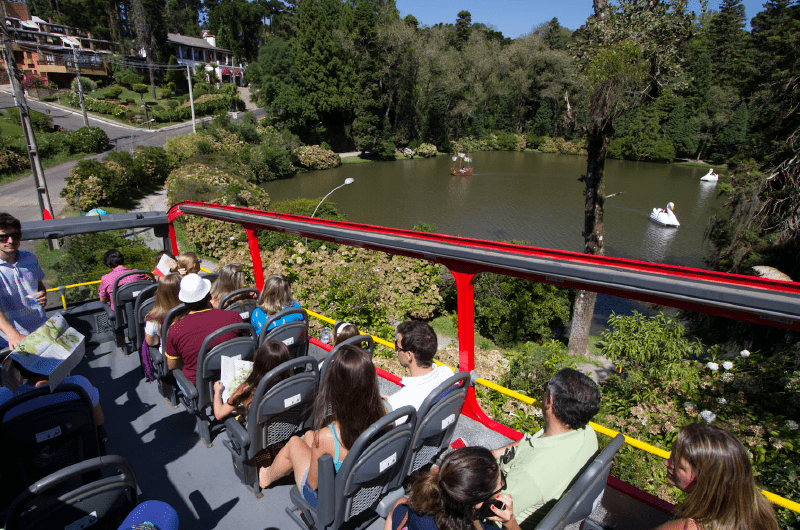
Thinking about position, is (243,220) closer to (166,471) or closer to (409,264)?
(166,471)

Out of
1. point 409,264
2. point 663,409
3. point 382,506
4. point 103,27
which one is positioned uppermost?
point 103,27

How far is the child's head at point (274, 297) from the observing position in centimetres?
345

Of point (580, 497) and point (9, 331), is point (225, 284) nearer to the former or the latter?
point (9, 331)

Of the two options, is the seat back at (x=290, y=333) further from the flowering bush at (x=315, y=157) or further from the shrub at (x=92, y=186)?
the flowering bush at (x=315, y=157)

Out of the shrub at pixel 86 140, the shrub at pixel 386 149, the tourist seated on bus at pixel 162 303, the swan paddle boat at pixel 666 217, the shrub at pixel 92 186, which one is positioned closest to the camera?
the tourist seated on bus at pixel 162 303

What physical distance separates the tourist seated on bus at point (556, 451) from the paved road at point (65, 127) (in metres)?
20.1

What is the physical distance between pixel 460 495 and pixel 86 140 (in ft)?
109

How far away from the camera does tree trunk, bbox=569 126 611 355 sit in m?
9.71

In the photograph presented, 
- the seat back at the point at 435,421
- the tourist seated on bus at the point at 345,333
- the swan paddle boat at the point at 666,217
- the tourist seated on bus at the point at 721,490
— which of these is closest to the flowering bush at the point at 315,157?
the swan paddle boat at the point at 666,217

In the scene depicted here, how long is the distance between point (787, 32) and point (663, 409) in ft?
31.1

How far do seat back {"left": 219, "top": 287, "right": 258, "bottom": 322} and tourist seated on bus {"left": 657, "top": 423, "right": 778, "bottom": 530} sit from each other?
3.17 metres

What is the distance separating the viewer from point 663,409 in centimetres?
461

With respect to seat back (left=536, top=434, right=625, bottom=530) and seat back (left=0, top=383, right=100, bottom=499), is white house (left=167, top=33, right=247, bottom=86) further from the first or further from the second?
seat back (left=536, top=434, right=625, bottom=530)

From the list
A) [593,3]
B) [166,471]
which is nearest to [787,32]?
[593,3]
